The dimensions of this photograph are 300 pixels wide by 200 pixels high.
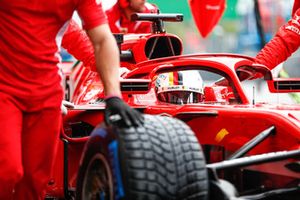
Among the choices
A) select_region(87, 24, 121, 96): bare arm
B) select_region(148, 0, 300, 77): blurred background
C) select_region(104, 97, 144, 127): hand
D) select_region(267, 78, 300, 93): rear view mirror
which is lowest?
select_region(104, 97, 144, 127): hand

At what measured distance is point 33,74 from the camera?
462cm

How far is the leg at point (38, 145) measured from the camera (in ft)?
15.3

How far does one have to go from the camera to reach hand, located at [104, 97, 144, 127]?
4.06 m

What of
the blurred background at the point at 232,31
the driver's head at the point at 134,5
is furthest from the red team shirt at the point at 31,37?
the blurred background at the point at 232,31

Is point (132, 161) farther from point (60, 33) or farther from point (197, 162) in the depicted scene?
point (60, 33)

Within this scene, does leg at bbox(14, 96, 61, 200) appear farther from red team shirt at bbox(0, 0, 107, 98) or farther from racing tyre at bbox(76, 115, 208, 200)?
racing tyre at bbox(76, 115, 208, 200)

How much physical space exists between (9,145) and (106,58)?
0.69 metres

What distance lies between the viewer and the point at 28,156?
186 inches

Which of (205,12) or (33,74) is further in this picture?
(205,12)

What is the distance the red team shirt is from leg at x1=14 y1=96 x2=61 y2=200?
0.38ft

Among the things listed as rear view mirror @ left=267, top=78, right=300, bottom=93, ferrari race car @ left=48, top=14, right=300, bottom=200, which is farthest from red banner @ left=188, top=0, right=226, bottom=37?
rear view mirror @ left=267, top=78, right=300, bottom=93

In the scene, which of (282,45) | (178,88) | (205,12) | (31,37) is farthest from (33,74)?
(205,12)

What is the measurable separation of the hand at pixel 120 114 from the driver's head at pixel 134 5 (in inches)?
190

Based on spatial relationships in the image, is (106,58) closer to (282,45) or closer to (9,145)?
(9,145)
